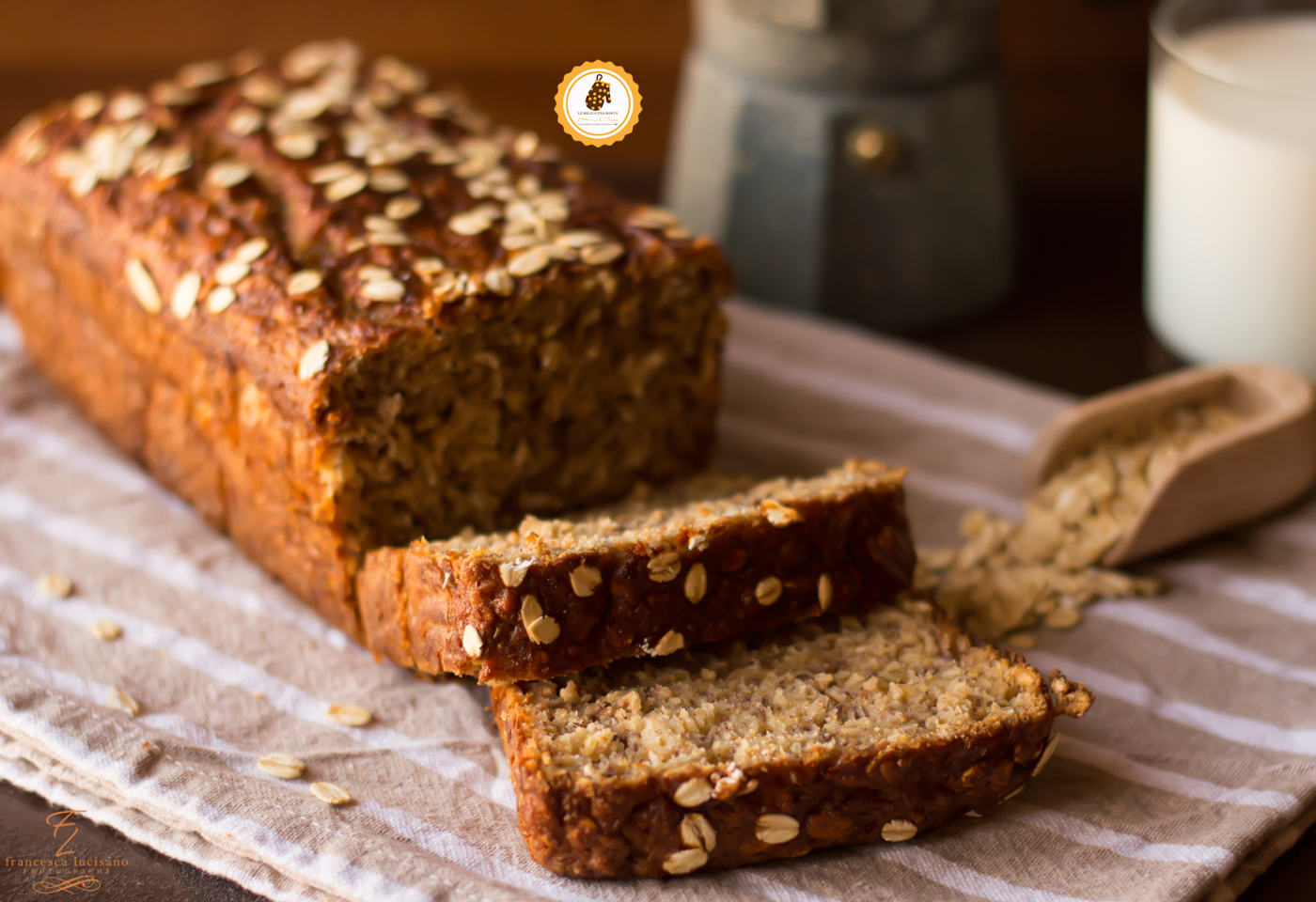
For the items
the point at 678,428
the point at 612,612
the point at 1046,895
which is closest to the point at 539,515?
the point at 678,428

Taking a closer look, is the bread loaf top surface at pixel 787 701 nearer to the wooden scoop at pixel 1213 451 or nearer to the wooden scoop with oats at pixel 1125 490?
the wooden scoop with oats at pixel 1125 490

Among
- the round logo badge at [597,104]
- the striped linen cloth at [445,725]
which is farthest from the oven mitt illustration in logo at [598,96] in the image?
the striped linen cloth at [445,725]

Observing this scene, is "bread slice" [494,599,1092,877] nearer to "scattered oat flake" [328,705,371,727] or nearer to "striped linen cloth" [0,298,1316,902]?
"striped linen cloth" [0,298,1316,902]

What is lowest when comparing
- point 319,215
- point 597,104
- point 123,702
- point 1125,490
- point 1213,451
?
point 123,702

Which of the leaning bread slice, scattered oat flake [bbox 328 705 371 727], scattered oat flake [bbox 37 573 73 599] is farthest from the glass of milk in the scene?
scattered oat flake [bbox 37 573 73 599]

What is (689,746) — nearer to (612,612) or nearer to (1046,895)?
(612,612)

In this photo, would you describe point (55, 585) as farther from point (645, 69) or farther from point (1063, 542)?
point (645, 69)

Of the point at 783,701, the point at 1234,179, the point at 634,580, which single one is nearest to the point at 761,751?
the point at 783,701
